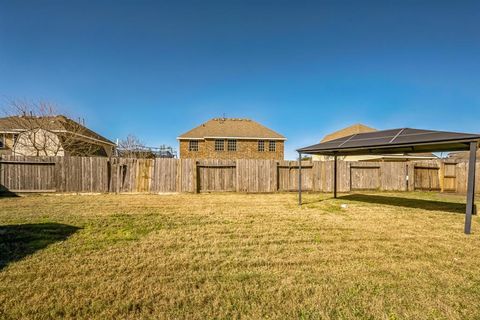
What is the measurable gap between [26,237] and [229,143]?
59.2ft

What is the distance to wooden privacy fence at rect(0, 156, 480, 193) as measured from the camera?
994 cm

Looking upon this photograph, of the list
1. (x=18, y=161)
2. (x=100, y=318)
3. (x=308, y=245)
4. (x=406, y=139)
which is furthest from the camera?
(x=18, y=161)

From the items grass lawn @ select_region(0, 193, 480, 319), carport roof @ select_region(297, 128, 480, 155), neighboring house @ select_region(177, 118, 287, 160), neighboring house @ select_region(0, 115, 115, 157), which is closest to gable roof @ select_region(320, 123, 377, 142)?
neighboring house @ select_region(177, 118, 287, 160)

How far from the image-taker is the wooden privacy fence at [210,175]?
994 centimetres

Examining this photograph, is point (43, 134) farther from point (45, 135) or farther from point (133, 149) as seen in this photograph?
point (133, 149)

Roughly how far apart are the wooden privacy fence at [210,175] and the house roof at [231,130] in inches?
407

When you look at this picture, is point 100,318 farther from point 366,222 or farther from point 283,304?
point 366,222

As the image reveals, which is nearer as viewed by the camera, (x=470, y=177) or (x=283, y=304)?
(x=283, y=304)

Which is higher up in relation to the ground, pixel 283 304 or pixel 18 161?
pixel 18 161

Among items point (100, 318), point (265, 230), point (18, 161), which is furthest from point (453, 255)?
point (18, 161)

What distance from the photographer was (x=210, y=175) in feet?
37.6

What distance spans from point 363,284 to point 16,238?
588 cm

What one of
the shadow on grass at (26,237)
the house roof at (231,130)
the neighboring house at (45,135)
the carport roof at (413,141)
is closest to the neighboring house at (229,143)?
the house roof at (231,130)

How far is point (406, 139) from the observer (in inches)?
240
